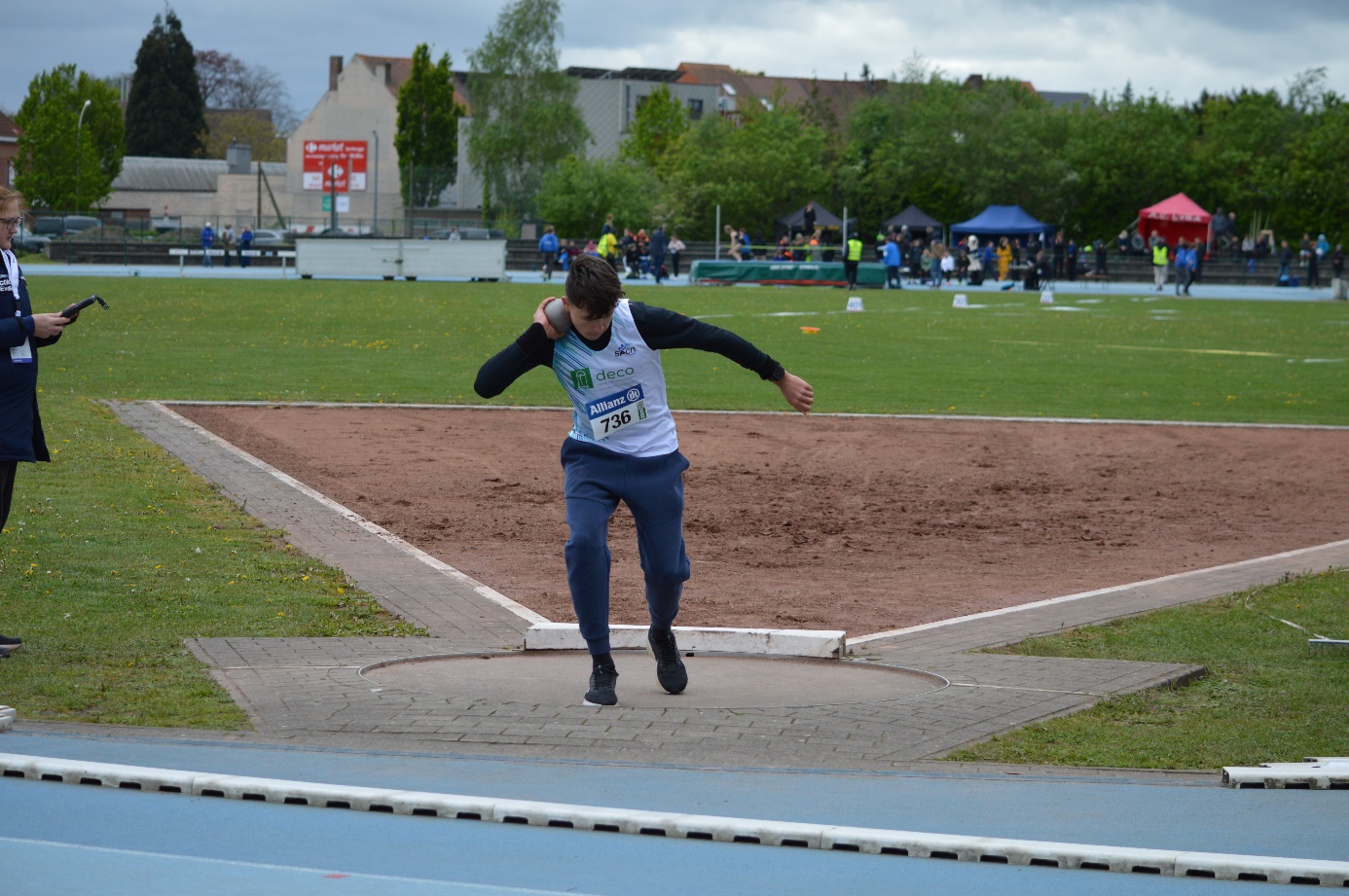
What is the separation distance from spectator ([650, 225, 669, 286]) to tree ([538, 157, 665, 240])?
19.5 metres

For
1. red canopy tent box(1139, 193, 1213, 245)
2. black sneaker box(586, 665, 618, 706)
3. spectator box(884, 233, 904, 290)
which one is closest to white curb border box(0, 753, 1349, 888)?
black sneaker box(586, 665, 618, 706)

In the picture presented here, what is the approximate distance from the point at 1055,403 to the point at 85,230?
186 feet

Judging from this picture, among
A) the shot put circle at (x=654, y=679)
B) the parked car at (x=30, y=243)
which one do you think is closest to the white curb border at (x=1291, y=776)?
the shot put circle at (x=654, y=679)

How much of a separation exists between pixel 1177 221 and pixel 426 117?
5444 cm

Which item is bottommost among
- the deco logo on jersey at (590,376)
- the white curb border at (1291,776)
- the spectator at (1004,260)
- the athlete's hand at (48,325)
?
the white curb border at (1291,776)

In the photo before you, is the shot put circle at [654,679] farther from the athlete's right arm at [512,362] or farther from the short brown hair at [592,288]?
the short brown hair at [592,288]

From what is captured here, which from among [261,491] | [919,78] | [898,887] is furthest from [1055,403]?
[919,78]

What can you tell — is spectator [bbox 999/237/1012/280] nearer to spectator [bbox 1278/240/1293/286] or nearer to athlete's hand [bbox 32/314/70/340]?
spectator [bbox 1278/240/1293/286]

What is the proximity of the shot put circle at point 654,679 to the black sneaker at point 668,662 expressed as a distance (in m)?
0.05

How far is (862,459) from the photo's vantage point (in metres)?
14.6

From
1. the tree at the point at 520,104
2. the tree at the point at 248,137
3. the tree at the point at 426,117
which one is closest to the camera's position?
the tree at the point at 520,104

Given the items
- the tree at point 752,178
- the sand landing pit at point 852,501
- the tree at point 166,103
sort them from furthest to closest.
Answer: the tree at point 166,103
the tree at point 752,178
the sand landing pit at point 852,501

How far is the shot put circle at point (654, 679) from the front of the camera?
6434mm

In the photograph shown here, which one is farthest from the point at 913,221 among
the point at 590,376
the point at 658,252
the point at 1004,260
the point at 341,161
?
the point at 590,376
